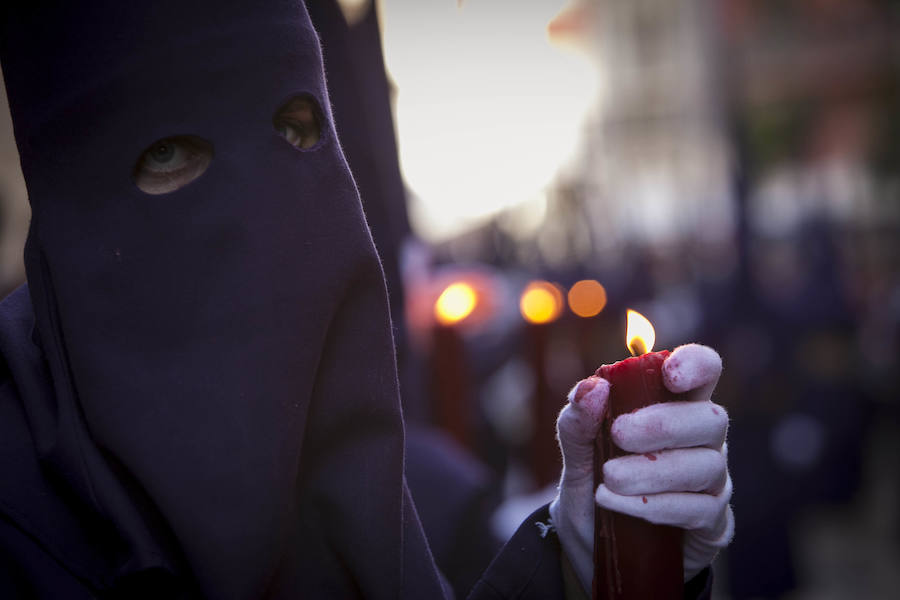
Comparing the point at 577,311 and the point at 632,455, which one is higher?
the point at 632,455

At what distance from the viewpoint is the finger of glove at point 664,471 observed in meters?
1.09

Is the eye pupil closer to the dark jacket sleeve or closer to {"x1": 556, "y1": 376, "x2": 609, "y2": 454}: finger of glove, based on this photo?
{"x1": 556, "y1": 376, "x2": 609, "y2": 454}: finger of glove

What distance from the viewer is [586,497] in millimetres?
1305

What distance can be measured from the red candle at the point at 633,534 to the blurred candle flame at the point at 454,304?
2.28 m

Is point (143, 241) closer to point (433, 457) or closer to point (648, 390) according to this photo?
point (648, 390)

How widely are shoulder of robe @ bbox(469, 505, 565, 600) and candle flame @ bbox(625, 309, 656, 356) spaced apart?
1.49ft

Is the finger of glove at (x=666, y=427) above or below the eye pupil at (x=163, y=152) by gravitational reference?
below

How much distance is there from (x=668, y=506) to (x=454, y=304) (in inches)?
98.6

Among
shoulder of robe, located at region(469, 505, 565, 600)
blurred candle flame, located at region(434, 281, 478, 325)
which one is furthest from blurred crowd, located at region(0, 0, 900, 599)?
shoulder of robe, located at region(469, 505, 565, 600)

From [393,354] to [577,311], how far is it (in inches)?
161

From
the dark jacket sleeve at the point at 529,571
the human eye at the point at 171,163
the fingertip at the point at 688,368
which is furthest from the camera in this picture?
the dark jacket sleeve at the point at 529,571

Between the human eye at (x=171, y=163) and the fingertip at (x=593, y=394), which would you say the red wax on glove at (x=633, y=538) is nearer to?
the fingertip at (x=593, y=394)

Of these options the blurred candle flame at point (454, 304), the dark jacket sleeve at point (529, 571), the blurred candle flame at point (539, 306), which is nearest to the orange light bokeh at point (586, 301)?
the blurred candle flame at point (539, 306)

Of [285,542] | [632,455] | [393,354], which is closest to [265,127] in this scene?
[393,354]
